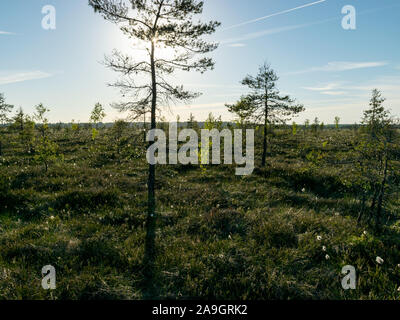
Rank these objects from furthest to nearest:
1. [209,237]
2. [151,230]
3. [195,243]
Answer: [151,230]
[209,237]
[195,243]

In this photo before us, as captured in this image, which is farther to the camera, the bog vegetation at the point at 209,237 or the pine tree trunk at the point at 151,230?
the pine tree trunk at the point at 151,230

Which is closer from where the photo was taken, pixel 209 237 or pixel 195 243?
pixel 195 243

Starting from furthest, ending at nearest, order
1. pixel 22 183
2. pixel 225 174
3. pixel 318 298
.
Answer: pixel 225 174, pixel 22 183, pixel 318 298

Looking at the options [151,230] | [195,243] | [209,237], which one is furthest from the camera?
[151,230]

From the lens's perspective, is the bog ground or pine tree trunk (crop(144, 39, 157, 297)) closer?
the bog ground

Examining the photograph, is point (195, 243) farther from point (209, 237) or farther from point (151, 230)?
point (151, 230)

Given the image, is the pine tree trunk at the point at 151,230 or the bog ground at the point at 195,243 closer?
the bog ground at the point at 195,243

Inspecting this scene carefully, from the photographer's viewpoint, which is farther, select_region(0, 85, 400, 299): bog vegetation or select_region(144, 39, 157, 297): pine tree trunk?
select_region(144, 39, 157, 297): pine tree trunk

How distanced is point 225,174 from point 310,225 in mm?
7893

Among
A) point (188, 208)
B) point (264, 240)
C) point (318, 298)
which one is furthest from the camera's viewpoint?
point (188, 208)

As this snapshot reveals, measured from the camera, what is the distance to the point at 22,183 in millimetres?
10797

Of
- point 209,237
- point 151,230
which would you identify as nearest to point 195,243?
point 209,237
